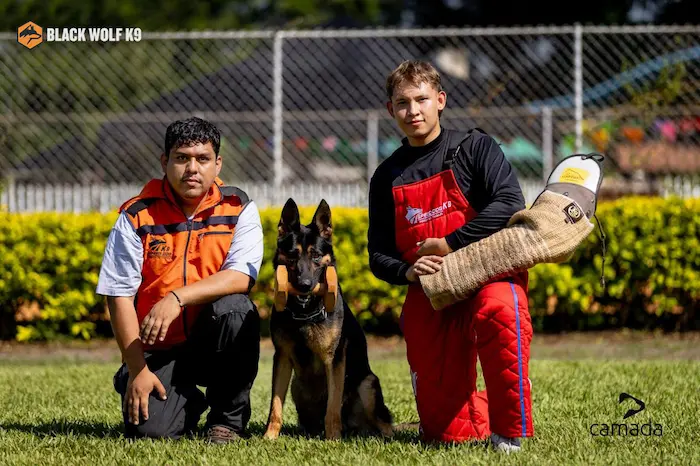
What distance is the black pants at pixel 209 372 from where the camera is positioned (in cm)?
446

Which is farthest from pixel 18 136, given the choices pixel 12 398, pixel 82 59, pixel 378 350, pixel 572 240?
pixel 572 240

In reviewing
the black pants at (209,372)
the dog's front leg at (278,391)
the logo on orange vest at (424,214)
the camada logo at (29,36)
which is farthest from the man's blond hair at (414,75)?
the camada logo at (29,36)

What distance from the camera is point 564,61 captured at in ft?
33.1

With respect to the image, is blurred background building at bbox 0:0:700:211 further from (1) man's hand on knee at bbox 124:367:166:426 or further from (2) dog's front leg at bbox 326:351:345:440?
(1) man's hand on knee at bbox 124:367:166:426

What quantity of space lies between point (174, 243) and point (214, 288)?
32 cm

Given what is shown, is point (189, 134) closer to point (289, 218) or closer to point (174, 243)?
point (174, 243)

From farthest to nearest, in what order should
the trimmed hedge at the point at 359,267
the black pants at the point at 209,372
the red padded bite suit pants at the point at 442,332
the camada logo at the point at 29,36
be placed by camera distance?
the camada logo at the point at 29,36 → the trimmed hedge at the point at 359,267 → the black pants at the point at 209,372 → the red padded bite suit pants at the point at 442,332

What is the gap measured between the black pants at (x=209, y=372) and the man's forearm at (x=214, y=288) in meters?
0.08

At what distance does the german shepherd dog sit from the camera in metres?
4.55

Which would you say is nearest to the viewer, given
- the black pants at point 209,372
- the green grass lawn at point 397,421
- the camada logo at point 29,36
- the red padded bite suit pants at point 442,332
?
the green grass lawn at point 397,421

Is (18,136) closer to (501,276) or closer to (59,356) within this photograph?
(59,356)

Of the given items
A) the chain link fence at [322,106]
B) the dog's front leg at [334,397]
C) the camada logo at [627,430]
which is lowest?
the camada logo at [627,430]

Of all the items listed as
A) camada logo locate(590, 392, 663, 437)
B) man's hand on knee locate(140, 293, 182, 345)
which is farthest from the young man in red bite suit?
man's hand on knee locate(140, 293, 182, 345)

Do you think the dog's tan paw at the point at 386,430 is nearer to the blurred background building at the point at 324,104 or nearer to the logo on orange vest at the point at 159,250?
the logo on orange vest at the point at 159,250
